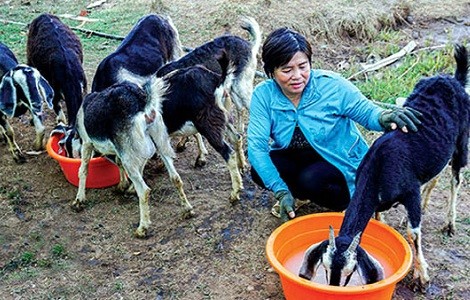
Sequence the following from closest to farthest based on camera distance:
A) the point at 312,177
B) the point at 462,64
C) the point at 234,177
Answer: the point at 462,64
the point at 312,177
the point at 234,177

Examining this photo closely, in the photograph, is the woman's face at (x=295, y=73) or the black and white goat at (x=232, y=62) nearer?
the woman's face at (x=295, y=73)

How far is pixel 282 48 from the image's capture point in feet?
11.4

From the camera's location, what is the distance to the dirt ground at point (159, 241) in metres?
3.72

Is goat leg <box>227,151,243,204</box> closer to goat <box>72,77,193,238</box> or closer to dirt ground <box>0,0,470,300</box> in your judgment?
dirt ground <box>0,0,470,300</box>

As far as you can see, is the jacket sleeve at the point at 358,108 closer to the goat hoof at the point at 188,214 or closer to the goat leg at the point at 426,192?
the goat leg at the point at 426,192

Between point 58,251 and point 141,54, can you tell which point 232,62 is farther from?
point 58,251

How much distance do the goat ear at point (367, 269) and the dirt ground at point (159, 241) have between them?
41cm

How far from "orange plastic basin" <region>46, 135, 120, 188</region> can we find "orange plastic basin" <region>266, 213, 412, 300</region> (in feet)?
6.00

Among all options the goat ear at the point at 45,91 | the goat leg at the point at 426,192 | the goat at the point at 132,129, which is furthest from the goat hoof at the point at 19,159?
the goat leg at the point at 426,192

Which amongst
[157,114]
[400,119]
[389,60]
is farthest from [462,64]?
[389,60]

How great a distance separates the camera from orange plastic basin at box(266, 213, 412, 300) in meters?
2.97

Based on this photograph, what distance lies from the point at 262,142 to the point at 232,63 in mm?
1213

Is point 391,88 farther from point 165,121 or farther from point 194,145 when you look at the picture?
point 165,121

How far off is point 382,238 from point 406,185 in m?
0.42
